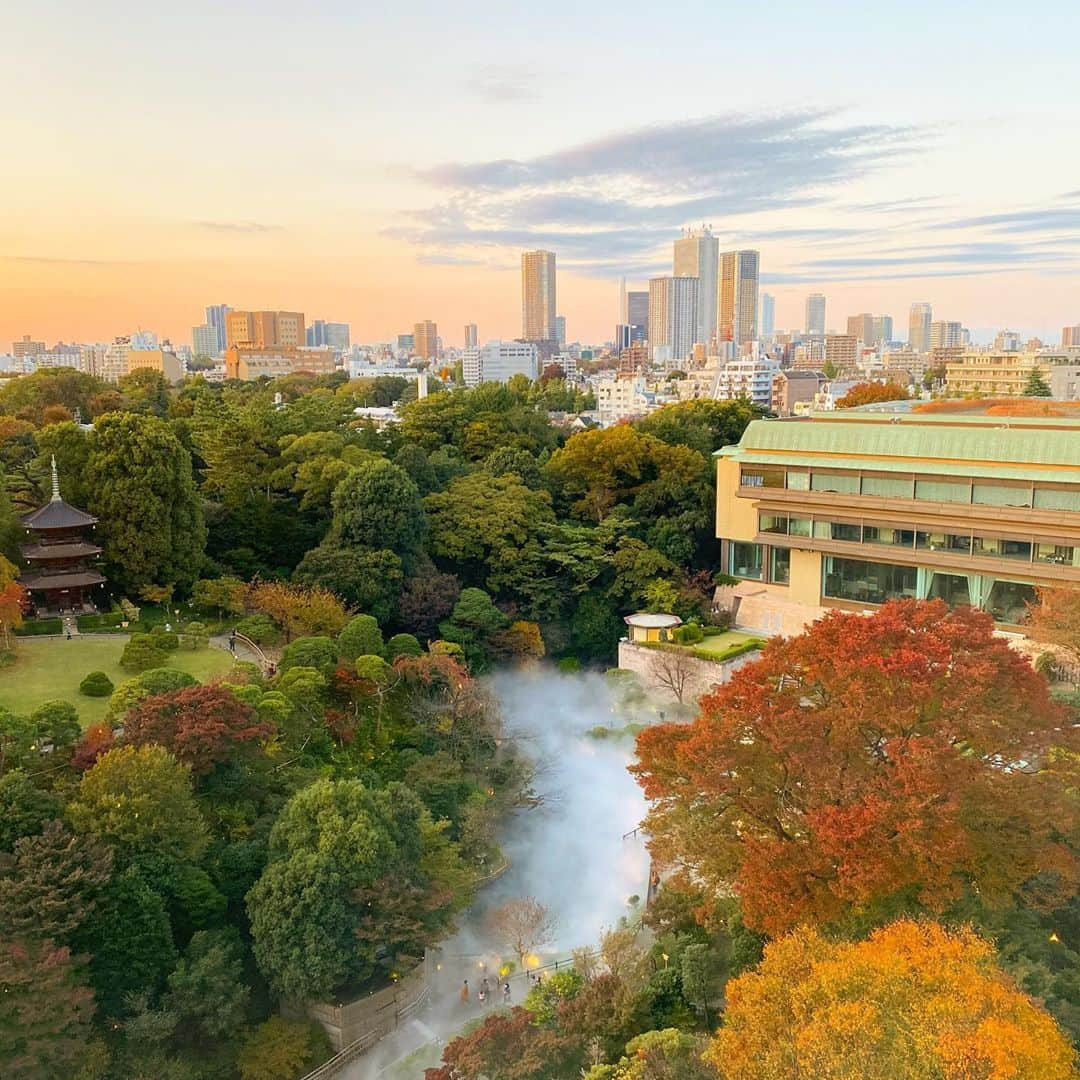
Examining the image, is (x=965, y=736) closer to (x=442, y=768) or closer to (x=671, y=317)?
(x=442, y=768)

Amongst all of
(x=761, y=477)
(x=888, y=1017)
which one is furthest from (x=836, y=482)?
(x=888, y=1017)

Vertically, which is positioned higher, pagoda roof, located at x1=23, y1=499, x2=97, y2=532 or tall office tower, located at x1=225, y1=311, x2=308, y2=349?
tall office tower, located at x1=225, y1=311, x2=308, y2=349

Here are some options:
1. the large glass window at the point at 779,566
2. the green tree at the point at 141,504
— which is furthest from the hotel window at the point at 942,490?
the green tree at the point at 141,504

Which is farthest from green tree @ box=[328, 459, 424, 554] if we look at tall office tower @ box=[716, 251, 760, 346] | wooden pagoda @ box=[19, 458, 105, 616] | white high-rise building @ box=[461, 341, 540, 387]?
tall office tower @ box=[716, 251, 760, 346]

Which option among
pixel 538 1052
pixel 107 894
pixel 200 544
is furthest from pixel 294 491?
pixel 538 1052

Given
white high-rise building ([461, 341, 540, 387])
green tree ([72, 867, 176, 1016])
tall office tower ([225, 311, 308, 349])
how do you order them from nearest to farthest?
green tree ([72, 867, 176, 1016])
white high-rise building ([461, 341, 540, 387])
tall office tower ([225, 311, 308, 349])

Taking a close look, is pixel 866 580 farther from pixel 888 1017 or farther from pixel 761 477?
pixel 888 1017

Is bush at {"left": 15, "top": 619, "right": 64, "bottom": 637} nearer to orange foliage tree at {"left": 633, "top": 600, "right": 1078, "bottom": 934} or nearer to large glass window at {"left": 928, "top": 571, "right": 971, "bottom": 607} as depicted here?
orange foliage tree at {"left": 633, "top": 600, "right": 1078, "bottom": 934}
